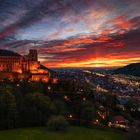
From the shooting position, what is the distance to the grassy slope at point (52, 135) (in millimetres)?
49281

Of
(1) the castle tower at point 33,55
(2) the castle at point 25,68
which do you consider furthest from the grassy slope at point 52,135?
(1) the castle tower at point 33,55

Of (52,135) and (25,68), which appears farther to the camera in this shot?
(25,68)

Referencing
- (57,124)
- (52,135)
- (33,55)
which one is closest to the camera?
(52,135)

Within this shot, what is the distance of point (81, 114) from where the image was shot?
71.8 m

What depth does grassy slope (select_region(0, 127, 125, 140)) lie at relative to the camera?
4928 centimetres

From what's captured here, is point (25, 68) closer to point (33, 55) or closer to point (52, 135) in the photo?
point (33, 55)

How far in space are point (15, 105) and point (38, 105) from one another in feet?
24.6

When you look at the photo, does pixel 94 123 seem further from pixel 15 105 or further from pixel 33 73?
pixel 33 73

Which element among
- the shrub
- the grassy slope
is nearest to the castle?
the shrub

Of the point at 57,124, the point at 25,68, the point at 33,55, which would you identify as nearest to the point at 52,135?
the point at 57,124

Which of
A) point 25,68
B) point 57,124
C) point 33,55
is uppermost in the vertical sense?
point 33,55

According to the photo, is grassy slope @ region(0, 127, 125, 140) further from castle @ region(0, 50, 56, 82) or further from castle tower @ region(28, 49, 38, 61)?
castle tower @ region(28, 49, 38, 61)

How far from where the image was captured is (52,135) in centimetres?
5228

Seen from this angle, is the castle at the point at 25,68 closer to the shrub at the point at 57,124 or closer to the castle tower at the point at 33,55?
the castle tower at the point at 33,55
